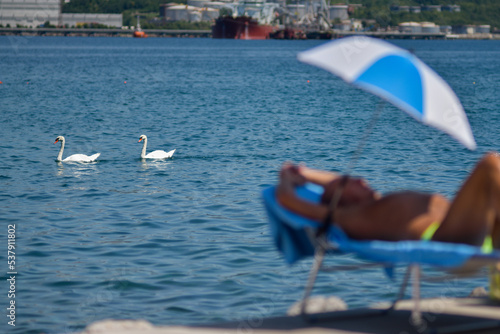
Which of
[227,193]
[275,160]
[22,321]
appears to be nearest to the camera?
[22,321]

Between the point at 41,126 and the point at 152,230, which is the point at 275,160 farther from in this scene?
the point at 41,126

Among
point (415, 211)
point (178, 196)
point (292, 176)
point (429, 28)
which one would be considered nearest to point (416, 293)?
point (415, 211)

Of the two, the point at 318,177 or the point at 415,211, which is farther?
the point at 318,177

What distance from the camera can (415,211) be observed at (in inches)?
185

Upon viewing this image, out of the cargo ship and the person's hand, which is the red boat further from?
the person's hand

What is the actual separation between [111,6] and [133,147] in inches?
6970

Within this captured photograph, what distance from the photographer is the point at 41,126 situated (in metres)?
24.0

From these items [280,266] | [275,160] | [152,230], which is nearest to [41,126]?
[275,160]

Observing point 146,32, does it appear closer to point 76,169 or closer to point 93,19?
point 93,19

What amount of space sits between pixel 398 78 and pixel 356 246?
3.82 feet

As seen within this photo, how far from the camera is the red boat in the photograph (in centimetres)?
16600

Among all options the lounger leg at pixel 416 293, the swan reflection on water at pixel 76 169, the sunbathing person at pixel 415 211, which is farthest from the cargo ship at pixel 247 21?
the lounger leg at pixel 416 293

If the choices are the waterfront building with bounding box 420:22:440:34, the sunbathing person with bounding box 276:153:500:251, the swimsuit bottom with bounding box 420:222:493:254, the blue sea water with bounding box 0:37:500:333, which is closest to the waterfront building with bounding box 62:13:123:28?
the waterfront building with bounding box 420:22:440:34

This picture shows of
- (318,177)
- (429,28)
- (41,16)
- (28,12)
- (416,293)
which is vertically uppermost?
(28,12)
